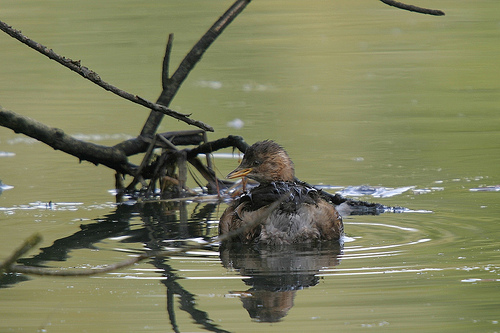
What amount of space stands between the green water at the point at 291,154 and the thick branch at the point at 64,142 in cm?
31

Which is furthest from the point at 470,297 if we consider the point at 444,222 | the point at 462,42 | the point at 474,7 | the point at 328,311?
the point at 474,7

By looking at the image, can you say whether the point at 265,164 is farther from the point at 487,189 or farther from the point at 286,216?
the point at 487,189

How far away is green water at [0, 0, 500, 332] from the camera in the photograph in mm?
4387

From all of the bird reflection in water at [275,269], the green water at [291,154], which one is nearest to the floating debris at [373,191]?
the green water at [291,154]

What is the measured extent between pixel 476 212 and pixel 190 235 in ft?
6.07

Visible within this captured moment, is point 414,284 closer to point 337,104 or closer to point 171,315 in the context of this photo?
point 171,315

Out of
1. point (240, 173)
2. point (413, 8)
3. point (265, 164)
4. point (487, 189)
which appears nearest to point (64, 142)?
point (240, 173)

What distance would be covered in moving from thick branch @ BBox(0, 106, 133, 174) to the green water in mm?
311

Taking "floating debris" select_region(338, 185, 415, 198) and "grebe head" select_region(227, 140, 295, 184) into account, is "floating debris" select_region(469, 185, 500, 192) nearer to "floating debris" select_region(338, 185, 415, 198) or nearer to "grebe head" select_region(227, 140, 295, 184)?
"floating debris" select_region(338, 185, 415, 198)

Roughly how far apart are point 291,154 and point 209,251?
2967 mm

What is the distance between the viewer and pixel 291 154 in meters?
8.49

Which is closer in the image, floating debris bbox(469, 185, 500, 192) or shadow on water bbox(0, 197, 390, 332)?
shadow on water bbox(0, 197, 390, 332)

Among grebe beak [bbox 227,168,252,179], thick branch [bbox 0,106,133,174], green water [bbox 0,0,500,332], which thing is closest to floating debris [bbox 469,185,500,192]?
green water [bbox 0,0,500,332]

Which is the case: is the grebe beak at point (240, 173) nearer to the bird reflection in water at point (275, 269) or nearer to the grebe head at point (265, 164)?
the grebe head at point (265, 164)
